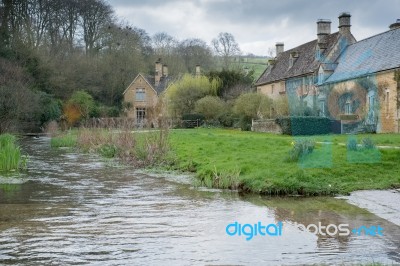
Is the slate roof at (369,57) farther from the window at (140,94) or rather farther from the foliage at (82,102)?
the window at (140,94)

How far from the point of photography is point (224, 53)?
77.2 meters

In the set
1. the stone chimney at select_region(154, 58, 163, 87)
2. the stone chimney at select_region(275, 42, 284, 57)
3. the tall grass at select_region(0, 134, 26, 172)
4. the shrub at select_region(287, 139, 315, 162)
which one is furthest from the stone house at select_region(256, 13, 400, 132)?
the tall grass at select_region(0, 134, 26, 172)

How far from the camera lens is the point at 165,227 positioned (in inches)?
340

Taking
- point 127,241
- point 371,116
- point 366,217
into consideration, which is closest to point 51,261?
point 127,241

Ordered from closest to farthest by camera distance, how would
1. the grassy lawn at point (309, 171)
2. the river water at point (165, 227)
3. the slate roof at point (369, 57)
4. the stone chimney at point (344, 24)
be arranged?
the river water at point (165, 227) → the grassy lawn at point (309, 171) → the slate roof at point (369, 57) → the stone chimney at point (344, 24)

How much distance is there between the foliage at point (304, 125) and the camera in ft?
100

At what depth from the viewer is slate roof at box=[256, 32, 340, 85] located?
135 feet

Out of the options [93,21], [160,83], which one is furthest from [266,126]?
[93,21]

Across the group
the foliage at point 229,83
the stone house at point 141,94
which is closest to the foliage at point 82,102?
the stone house at point 141,94

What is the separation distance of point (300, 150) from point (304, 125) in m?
16.6

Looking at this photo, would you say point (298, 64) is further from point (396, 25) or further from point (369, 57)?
point (396, 25)

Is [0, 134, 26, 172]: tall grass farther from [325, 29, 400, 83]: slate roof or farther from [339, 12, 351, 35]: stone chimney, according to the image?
[339, 12, 351, 35]: stone chimney

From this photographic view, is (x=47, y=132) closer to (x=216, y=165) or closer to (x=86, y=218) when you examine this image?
(x=216, y=165)

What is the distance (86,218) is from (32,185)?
5274 millimetres
